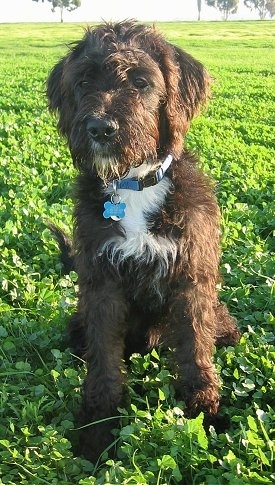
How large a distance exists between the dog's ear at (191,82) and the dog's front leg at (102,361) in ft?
3.51

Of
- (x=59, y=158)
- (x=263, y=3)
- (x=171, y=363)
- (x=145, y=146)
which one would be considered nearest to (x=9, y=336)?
(x=171, y=363)

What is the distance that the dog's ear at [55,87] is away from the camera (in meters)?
3.48

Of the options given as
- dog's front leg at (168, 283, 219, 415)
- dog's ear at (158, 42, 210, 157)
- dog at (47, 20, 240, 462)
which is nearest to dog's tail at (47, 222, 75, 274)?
dog at (47, 20, 240, 462)

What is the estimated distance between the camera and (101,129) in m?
2.77

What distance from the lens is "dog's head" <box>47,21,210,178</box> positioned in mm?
2869

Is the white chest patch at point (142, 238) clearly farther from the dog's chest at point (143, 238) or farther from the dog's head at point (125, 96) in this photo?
the dog's head at point (125, 96)

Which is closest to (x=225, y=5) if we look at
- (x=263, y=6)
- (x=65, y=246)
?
(x=263, y=6)

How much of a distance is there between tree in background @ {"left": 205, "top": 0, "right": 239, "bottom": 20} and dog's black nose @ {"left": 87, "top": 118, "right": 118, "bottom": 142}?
116740 mm

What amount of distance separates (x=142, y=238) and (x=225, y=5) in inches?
4706

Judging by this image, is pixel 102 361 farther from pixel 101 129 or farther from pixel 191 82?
pixel 191 82

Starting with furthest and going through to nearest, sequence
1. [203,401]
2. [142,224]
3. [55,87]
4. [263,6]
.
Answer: [263,6]
[55,87]
[203,401]
[142,224]

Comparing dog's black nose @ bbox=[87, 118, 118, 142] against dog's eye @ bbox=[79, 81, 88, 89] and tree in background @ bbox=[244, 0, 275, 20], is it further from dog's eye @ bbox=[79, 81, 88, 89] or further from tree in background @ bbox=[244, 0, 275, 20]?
tree in background @ bbox=[244, 0, 275, 20]

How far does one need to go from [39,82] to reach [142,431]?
47.5 feet

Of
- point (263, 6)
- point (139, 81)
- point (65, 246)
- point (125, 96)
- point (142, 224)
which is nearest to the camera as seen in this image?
point (125, 96)
